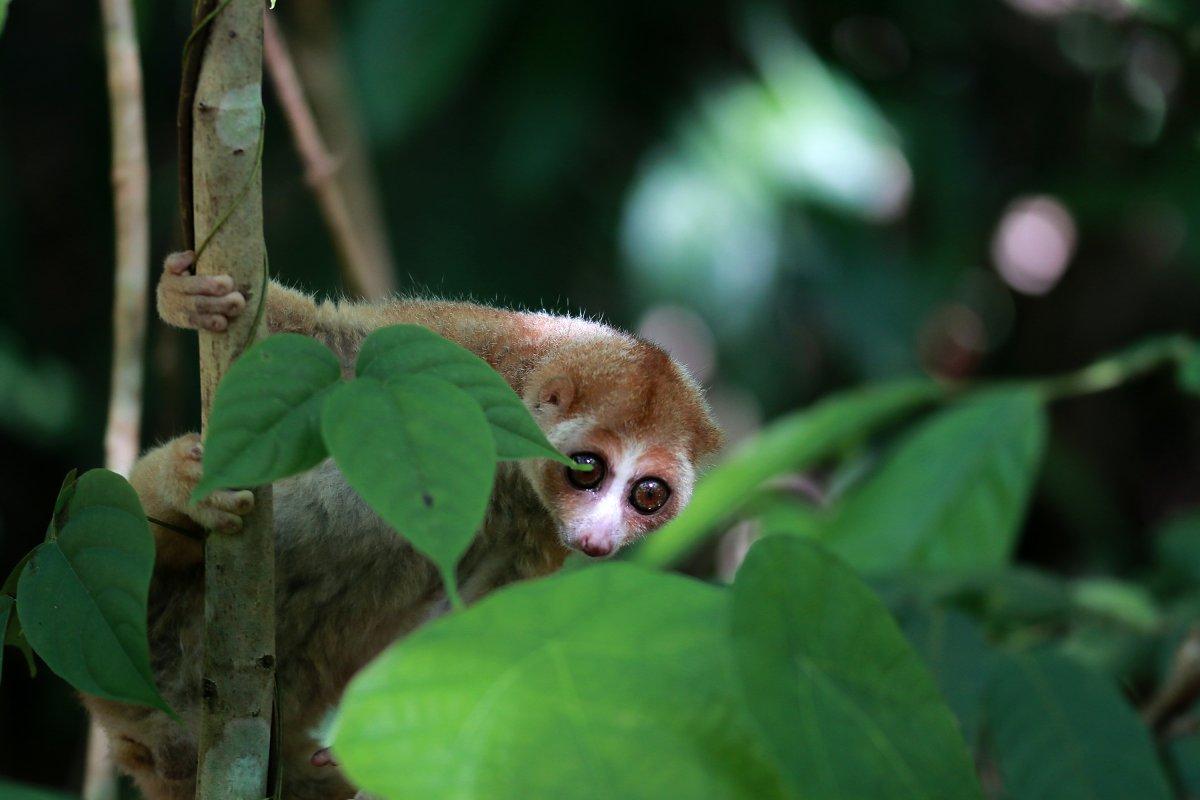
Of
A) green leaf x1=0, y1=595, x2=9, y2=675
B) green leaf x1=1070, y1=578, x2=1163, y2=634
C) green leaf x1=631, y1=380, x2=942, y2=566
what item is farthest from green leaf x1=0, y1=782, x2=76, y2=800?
green leaf x1=1070, y1=578, x2=1163, y2=634

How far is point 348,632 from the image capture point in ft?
6.72

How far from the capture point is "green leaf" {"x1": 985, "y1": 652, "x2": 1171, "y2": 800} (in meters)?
1.82

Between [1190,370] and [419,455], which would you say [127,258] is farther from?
[1190,370]

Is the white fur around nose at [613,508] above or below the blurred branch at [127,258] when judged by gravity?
below

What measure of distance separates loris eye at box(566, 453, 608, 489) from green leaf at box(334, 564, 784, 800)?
110 cm

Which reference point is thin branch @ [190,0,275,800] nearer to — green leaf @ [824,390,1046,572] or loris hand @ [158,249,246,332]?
loris hand @ [158,249,246,332]

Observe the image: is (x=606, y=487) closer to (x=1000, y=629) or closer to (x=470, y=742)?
(x=1000, y=629)

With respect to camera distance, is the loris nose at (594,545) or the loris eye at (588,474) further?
the loris eye at (588,474)

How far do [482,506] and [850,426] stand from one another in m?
2.02

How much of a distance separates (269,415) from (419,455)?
0.16 meters

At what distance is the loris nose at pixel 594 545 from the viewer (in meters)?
2.04

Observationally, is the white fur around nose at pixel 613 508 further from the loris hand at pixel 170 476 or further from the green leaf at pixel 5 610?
the green leaf at pixel 5 610

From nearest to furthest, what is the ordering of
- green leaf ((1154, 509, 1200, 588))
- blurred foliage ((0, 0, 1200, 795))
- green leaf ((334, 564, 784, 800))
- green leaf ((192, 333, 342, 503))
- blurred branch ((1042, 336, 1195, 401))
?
1. green leaf ((334, 564, 784, 800))
2. green leaf ((192, 333, 342, 503))
3. blurred branch ((1042, 336, 1195, 401))
4. green leaf ((1154, 509, 1200, 588))
5. blurred foliage ((0, 0, 1200, 795))

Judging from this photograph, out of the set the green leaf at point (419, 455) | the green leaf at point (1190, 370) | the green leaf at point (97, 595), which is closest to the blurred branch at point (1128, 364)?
the green leaf at point (1190, 370)
